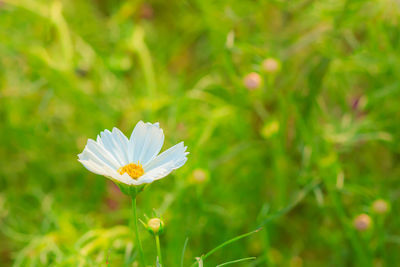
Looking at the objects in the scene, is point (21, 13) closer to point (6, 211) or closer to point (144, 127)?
point (6, 211)

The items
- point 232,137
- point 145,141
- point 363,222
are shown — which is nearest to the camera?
point 145,141

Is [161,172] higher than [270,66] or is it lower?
lower

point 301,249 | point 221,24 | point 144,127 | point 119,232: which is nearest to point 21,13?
point 221,24

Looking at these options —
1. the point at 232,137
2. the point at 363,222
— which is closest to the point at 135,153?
the point at 363,222

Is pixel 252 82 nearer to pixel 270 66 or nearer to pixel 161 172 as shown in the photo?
pixel 270 66

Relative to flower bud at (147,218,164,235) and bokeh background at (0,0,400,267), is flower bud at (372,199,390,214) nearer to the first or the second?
bokeh background at (0,0,400,267)

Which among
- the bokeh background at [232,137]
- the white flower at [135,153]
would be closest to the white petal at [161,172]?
the white flower at [135,153]
